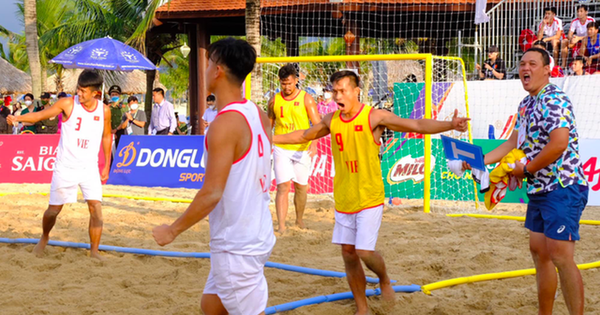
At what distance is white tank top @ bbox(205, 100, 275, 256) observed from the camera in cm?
292

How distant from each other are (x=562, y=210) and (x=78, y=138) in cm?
439

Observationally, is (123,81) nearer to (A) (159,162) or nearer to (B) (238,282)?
(A) (159,162)

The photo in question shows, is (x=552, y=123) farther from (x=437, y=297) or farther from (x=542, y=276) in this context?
(x=437, y=297)

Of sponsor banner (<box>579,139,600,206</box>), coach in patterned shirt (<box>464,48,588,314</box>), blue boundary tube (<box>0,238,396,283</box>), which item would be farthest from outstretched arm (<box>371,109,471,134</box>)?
sponsor banner (<box>579,139,600,206</box>)

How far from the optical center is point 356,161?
15.0ft

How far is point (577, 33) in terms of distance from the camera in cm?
1254

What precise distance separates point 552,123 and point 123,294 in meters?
3.48

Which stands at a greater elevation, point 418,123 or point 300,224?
point 418,123

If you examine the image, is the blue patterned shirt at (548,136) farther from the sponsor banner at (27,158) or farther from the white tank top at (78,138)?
the sponsor banner at (27,158)

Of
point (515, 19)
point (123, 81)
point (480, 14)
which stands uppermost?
point (123, 81)

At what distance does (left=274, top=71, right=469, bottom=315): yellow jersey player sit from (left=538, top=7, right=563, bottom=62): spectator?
9.25 m

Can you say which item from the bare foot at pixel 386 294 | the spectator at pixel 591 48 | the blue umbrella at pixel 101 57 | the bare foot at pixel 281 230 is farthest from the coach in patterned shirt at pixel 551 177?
the blue umbrella at pixel 101 57

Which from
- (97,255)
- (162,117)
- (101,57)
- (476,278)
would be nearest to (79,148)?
(97,255)

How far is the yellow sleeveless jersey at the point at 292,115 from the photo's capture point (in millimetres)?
7832
